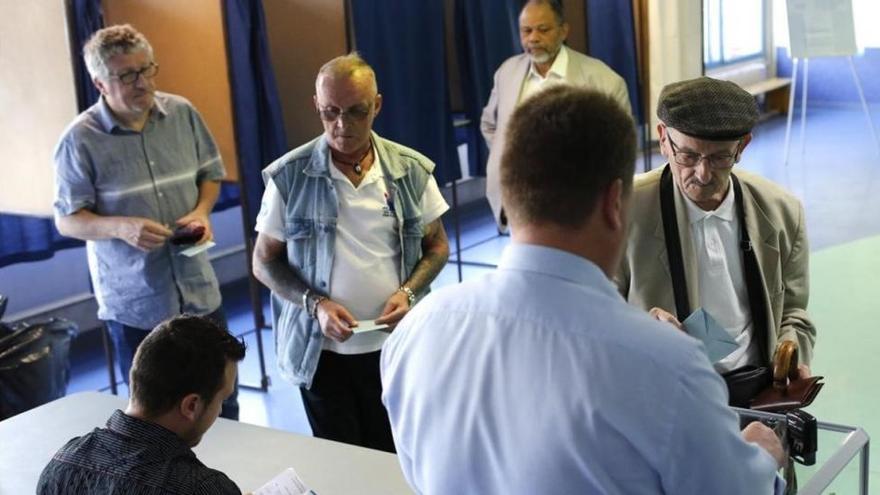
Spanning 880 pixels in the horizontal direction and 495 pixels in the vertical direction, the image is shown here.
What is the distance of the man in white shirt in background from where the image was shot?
476cm

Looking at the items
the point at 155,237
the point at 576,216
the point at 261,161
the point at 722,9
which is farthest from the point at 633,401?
the point at 722,9

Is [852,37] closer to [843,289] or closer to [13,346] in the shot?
[843,289]

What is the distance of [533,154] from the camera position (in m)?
1.17

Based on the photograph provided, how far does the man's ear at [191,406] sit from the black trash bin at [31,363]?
1.72 meters

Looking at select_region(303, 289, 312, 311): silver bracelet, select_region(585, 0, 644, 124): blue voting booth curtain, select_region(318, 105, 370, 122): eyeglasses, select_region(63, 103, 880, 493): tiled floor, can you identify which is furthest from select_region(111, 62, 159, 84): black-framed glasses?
select_region(585, 0, 644, 124): blue voting booth curtain

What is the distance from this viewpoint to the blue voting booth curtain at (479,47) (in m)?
5.53

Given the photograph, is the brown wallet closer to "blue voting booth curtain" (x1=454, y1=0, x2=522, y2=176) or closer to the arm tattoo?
the arm tattoo

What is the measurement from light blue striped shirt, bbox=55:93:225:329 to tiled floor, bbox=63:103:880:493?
38.2 inches

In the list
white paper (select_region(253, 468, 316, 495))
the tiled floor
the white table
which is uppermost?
white paper (select_region(253, 468, 316, 495))

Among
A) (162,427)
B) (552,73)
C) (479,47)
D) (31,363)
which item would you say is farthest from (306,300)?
(479,47)

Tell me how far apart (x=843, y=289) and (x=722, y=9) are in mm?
6238

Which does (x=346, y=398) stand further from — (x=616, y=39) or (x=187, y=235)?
(x=616, y=39)

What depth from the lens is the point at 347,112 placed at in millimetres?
2594

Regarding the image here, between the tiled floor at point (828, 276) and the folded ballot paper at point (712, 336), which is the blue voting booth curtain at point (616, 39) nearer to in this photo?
the tiled floor at point (828, 276)
